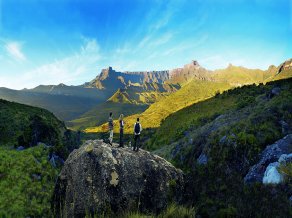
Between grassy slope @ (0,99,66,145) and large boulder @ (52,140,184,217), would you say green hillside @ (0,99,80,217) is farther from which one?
large boulder @ (52,140,184,217)

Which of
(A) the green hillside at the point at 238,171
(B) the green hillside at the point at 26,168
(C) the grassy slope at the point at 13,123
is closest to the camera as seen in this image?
(A) the green hillside at the point at 238,171

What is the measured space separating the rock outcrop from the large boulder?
433cm

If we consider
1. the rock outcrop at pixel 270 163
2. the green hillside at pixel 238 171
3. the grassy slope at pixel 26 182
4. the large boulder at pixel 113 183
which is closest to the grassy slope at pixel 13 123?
the grassy slope at pixel 26 182

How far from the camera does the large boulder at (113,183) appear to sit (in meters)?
12.9

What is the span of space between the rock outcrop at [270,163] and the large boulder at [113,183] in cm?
433

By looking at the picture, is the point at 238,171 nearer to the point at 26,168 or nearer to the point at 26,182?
the point at 26,182

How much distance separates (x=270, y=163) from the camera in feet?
53.0

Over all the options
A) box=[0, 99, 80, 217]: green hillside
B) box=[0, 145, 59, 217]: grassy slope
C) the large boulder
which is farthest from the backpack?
box=[0, 145, 59, 217]: grassy slope

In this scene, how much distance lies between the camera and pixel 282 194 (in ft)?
39.8

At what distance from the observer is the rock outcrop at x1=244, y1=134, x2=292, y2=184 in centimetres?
1483

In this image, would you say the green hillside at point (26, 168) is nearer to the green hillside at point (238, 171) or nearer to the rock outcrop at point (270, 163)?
the green hillside at point (238, 171)

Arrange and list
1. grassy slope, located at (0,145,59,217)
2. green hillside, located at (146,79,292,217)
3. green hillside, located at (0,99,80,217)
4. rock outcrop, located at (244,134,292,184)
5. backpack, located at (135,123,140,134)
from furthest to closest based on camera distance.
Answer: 1. green hillside, located at (0,99,80,217)
2. grassy slope, located at (0,145,59,217)
3. backpack, located at (135,123,140,134)
4. rock outcrop, located at (244,134,292,184)
5. green hillside, located at (146,79,292,217)

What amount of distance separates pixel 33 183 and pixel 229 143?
76.1 feet

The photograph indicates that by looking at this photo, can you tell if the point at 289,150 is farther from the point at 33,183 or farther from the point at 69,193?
the point at 33,183
